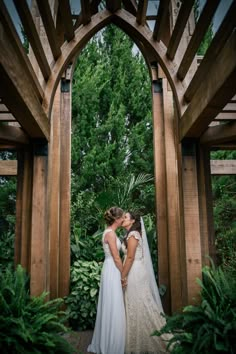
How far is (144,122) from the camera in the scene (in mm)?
7395

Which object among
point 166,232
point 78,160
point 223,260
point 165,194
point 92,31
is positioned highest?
point 92,31

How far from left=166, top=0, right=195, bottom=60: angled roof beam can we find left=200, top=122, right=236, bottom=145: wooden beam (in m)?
0.74

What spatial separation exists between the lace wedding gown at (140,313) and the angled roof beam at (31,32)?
1.85m

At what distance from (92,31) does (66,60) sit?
397 mm

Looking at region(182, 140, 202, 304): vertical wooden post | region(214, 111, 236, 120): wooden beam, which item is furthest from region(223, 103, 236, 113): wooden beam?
region(182, 140, 202, 304): vertical wooden post

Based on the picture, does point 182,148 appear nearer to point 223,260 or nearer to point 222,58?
point 222,58

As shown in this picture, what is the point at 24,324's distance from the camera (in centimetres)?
222

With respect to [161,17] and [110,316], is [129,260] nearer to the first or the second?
[110,316]

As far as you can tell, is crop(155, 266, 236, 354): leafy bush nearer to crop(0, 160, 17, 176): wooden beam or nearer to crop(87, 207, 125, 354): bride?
crop(87, 207, 125, 354): bride

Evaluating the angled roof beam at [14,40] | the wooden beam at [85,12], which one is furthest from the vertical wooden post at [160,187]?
the angled roof beam at [14,40]

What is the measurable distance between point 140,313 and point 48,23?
9.00 ft

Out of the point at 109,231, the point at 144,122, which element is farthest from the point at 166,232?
the point at 144,122

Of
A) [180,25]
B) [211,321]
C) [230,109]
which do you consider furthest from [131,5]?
[211,321]

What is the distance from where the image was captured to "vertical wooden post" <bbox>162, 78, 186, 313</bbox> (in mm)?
3848
